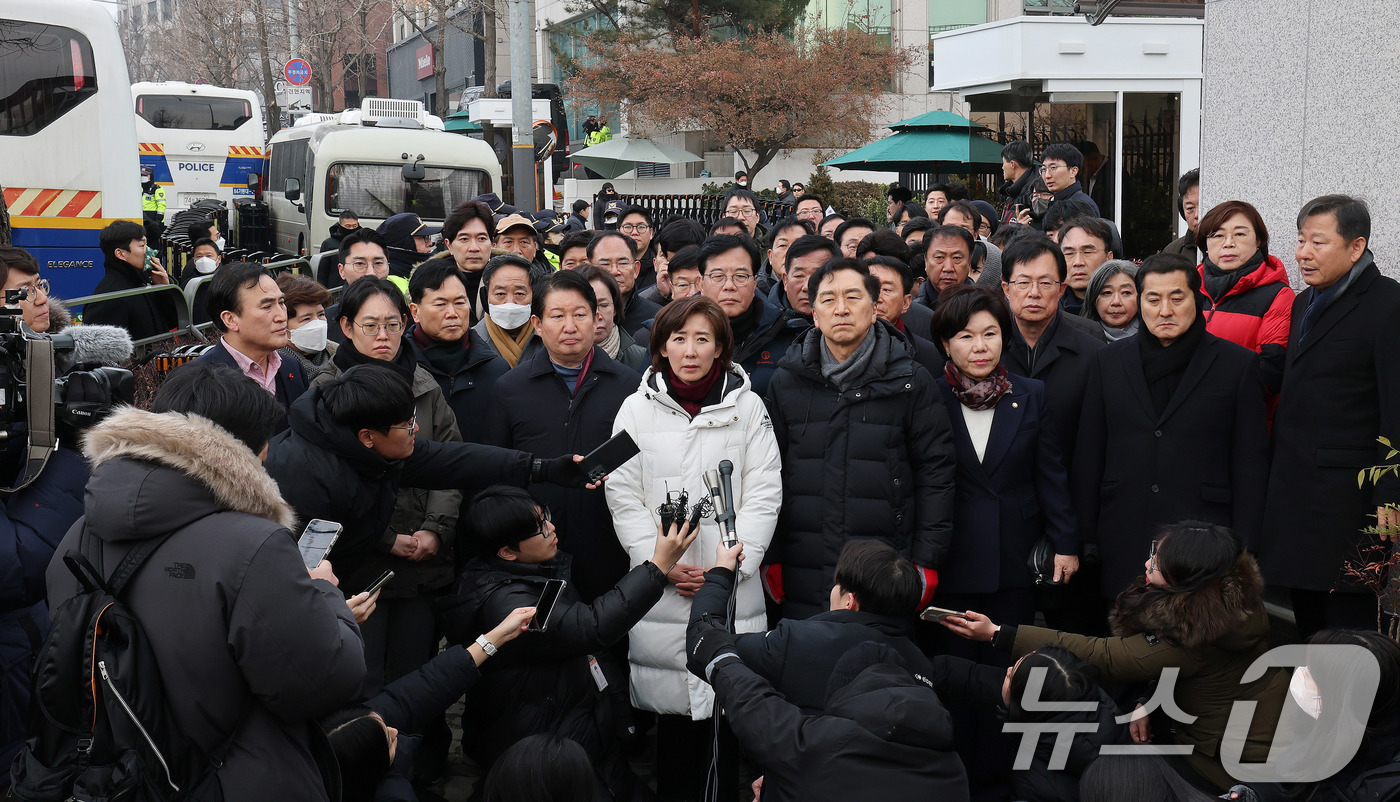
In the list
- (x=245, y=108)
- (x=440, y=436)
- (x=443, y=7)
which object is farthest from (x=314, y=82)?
(x=440, y=436)

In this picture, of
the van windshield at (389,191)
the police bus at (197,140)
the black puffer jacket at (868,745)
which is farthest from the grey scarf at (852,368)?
the police bus at (197,140)

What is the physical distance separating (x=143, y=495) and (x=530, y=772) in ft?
4.42

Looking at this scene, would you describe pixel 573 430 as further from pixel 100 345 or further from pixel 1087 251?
pixel 1087 251

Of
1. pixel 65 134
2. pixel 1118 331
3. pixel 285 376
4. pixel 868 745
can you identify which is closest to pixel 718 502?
pixel 868 745

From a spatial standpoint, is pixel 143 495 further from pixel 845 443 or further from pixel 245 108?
pixel 245 108

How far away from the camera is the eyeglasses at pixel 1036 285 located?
4941 millimetres

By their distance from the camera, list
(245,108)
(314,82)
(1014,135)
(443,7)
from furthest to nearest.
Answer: (314,82) → (443,7) → (245,108) → (1014,135)

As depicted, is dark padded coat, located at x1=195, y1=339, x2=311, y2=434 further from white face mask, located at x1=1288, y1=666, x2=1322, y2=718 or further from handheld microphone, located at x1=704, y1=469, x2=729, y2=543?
white face mask, located at x1=1288, y1=666, x2=1322, y2=718

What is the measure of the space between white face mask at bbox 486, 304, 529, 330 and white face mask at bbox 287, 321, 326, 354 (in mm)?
788

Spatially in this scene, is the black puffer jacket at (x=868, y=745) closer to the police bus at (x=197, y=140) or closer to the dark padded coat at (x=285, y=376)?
the dark padded coat at (x=285, y=376)

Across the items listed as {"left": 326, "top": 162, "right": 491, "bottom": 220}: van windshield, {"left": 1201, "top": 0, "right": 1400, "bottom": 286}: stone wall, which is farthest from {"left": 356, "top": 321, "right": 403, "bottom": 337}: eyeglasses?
{"left": 326, "top": 162, "right": 491, "bottom": 220}: van windshield

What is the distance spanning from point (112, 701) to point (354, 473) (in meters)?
1.33

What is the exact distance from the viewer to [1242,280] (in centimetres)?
518

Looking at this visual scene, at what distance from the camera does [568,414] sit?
466cm
